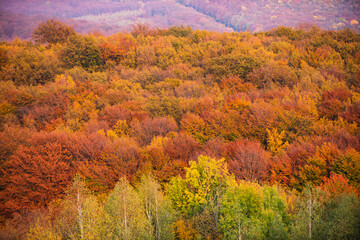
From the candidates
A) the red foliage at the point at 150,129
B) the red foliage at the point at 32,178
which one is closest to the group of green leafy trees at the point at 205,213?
the red foliage at the point at 32,178

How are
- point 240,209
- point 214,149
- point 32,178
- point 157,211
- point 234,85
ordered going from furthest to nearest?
point 234,85
point 214,149
point 32,178
point 157,211
point 240,209

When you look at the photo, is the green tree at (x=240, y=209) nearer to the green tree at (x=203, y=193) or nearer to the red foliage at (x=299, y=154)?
the green tree at (x=203, y=193)

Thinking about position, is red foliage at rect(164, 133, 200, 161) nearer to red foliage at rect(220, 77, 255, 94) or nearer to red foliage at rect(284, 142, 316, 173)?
red foliage at rect(284, 142, 316, 173)

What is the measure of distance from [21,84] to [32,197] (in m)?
39.9

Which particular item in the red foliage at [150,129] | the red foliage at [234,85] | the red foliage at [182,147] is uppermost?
the red foliage at [234,85]

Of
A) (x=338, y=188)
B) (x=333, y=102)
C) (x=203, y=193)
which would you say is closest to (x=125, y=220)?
(x=203, y=193)

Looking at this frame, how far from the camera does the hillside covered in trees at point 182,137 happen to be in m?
18.3

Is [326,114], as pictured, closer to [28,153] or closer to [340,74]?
[340,74]

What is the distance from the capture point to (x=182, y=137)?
3497 centimetres

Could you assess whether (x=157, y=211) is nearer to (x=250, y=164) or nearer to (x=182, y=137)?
(x=250, y=164)

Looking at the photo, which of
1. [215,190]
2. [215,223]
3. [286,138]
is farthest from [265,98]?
[215,223]

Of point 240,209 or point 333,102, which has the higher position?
point 333,102

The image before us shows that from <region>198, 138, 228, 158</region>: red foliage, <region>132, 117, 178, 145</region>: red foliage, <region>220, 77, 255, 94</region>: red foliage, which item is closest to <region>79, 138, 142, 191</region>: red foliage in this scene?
<region>132, 117, 178, 145</region>: red foliage

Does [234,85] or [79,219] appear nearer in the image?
[79,219]
